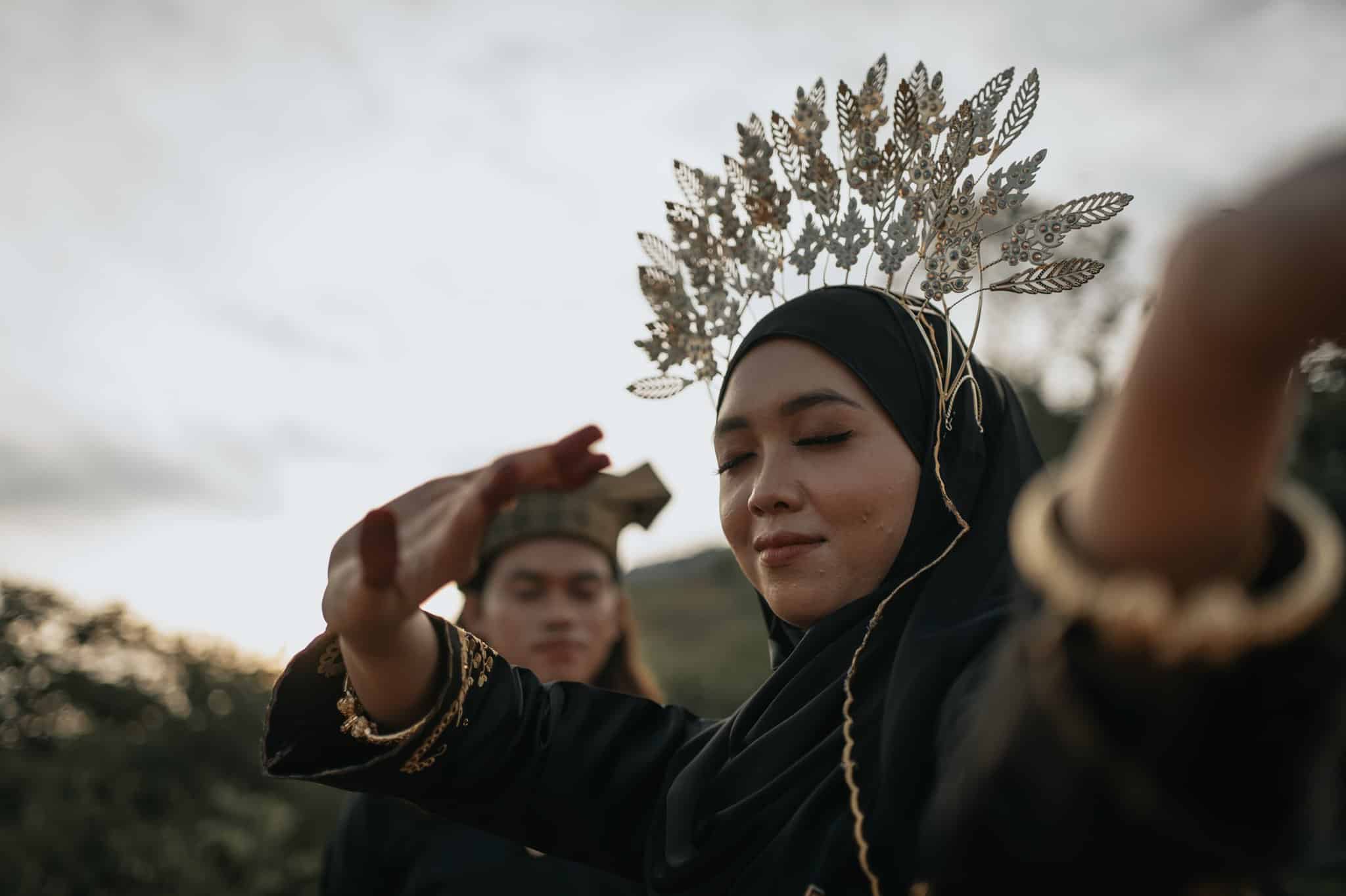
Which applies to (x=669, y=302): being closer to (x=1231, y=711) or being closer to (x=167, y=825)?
(x=1231, y=711)

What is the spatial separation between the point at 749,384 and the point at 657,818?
2.87 ft

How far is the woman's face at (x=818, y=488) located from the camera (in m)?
2.03

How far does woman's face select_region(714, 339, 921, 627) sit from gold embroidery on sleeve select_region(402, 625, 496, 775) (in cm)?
57

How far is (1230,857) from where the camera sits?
3.20 feet

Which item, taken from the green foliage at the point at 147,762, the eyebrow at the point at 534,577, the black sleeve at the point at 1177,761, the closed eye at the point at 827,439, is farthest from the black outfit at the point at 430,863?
the green foliage at the point at 147,762

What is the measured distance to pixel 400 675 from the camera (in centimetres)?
183

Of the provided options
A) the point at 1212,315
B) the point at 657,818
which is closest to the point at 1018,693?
the point at 1212,315

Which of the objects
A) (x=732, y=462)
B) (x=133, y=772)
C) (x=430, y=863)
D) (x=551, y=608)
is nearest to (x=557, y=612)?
(x=551, y=608)

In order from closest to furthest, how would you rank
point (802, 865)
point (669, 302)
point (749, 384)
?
1. point (802, 865)
2. point (749, 384)
3. point (669, 302)

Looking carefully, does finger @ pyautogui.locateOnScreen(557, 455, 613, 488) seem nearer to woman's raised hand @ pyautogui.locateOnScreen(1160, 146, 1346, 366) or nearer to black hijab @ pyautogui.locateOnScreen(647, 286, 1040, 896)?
black hijab @ pyautogui.locateOnScreen(647, 286, 1040, 896)

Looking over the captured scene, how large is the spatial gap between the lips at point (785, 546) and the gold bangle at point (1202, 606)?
3.38ft

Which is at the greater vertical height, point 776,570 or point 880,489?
point 880,489

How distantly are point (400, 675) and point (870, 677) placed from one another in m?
0.80

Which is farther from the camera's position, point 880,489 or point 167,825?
point 167,825
